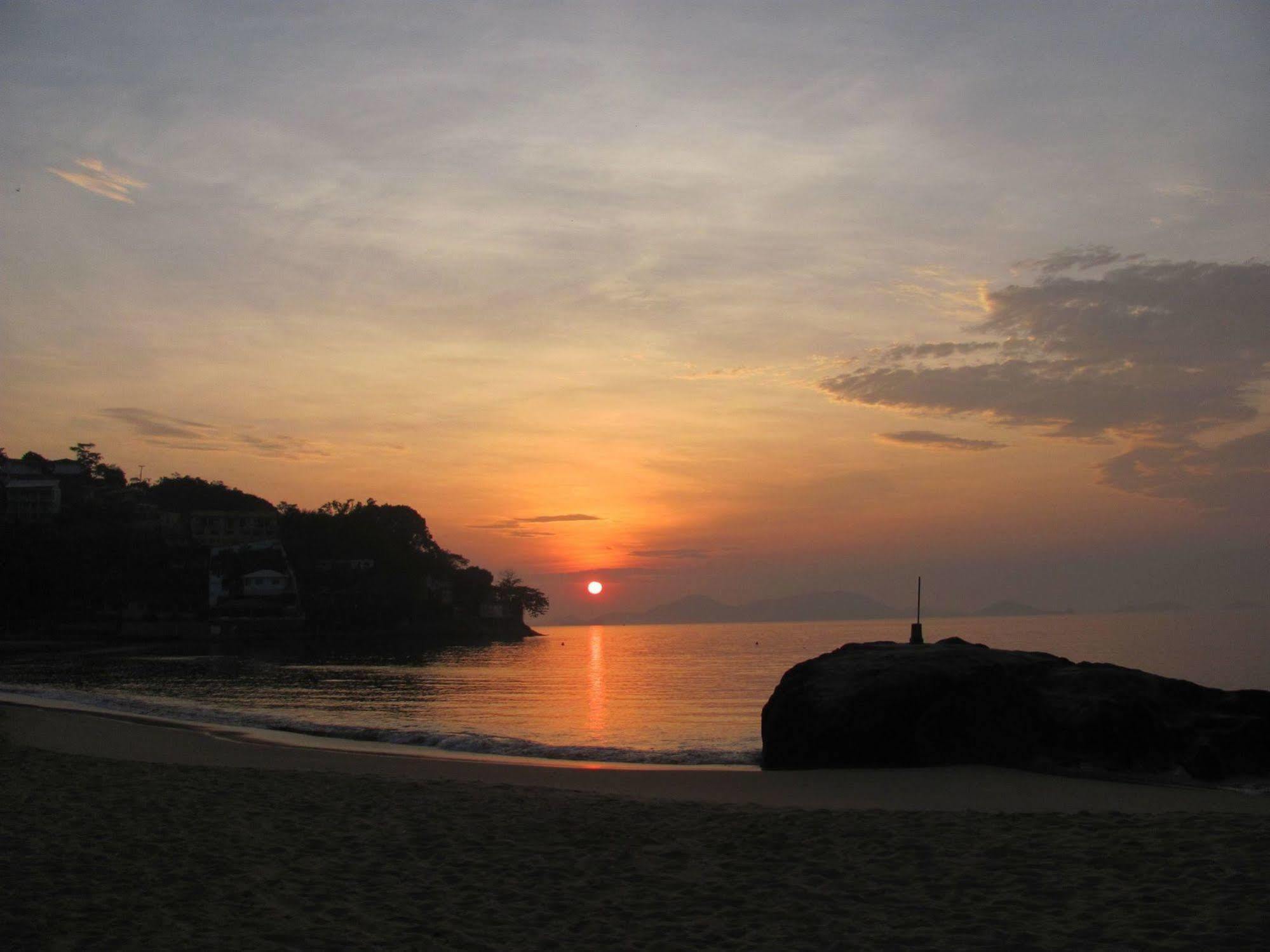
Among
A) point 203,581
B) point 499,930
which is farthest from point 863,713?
point 203,581

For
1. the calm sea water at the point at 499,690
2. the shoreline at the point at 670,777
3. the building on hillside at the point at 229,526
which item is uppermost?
the building on hillside at the point at 229,526

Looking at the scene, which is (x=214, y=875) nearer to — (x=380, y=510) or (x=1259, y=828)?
(x=1259, y=828)

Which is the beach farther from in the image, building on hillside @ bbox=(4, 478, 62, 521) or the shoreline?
building on hillside @ bbox=(4, 478, 62, 521)

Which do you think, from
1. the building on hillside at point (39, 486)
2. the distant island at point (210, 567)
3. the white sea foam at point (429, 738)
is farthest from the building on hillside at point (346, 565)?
the white sea foam at point (429, 738)

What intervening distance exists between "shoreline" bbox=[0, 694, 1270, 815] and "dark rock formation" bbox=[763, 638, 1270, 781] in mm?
765

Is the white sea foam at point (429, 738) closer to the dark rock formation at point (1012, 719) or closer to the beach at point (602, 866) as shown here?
the dark rock formation at point (1012, 719)

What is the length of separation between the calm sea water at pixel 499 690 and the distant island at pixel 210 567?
86.6ft

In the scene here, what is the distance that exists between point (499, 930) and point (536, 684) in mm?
47843

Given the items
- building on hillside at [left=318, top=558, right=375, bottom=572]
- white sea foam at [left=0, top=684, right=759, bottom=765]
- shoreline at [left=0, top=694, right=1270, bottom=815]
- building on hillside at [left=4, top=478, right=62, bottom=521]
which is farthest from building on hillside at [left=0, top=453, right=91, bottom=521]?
shoreline at [left=0, top=694, right=1270, bottom=815]

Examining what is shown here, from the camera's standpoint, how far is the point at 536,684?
54.2m

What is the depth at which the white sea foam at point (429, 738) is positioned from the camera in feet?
73.5

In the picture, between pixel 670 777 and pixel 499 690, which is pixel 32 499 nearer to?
pixel 499 690

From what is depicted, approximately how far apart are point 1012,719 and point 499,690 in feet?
111

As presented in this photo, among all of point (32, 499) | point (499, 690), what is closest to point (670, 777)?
point (499, 690)
